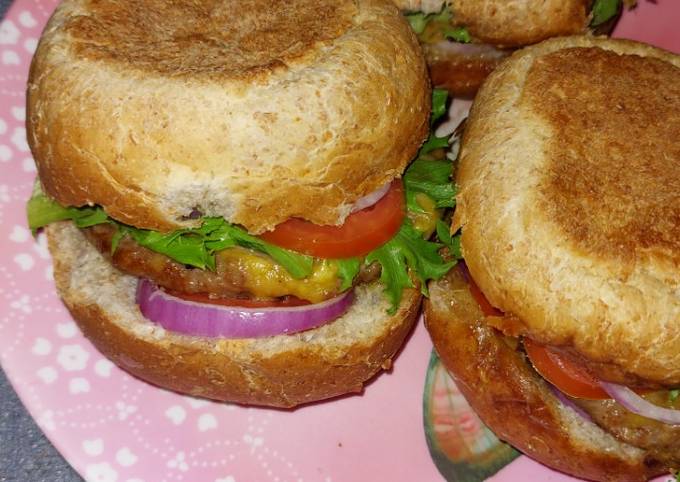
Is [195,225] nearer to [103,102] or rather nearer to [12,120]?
[103,102]

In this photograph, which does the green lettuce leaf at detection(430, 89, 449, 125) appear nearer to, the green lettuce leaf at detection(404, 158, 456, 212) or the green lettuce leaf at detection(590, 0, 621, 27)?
the green lettuce leaf at detection(404, 158, 456, 212)

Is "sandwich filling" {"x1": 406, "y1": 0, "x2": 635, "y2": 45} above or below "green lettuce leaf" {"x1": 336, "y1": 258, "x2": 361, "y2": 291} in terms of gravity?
above

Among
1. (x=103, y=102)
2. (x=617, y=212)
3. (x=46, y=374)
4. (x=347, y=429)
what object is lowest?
(x=347, y=429)

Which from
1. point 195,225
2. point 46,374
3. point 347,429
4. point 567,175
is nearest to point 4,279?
point 46,374

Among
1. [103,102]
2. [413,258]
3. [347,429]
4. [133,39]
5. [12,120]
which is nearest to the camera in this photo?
[103,102]

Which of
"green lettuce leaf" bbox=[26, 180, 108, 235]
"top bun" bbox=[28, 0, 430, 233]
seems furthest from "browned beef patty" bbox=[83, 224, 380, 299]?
"top bun" bbox=[28, 0, 430, 233]

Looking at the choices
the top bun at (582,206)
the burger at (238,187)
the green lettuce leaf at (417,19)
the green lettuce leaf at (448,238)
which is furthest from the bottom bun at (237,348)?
the green lettuce leaf at (417,19)

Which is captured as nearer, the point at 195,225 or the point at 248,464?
the point at 195,225

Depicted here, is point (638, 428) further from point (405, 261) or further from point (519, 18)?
point (519, 18)
